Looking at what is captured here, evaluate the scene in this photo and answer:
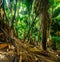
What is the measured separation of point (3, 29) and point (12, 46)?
42 cm

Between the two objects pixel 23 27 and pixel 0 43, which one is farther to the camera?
pixel 23 27

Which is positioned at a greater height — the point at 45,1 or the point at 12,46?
the point at 45,1

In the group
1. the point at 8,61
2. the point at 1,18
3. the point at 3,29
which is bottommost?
the point at 8,61

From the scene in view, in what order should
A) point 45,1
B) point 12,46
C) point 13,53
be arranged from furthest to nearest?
point 45,1 < point 12,46 < point 13,53

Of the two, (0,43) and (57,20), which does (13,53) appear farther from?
(57,20)

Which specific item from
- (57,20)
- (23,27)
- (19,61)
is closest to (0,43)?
(19,61)

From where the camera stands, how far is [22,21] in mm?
8695

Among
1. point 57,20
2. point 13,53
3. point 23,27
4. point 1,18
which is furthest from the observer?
point 57,20

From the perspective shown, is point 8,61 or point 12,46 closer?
point 8,61

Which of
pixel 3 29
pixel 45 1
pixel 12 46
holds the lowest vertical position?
pixel 12 46

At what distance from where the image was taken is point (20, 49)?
3.43 metres

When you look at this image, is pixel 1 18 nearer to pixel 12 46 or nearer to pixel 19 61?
pixel 12 46

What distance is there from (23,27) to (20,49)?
195 inches

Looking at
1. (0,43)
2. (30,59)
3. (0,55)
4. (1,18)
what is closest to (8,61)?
(0,55)
